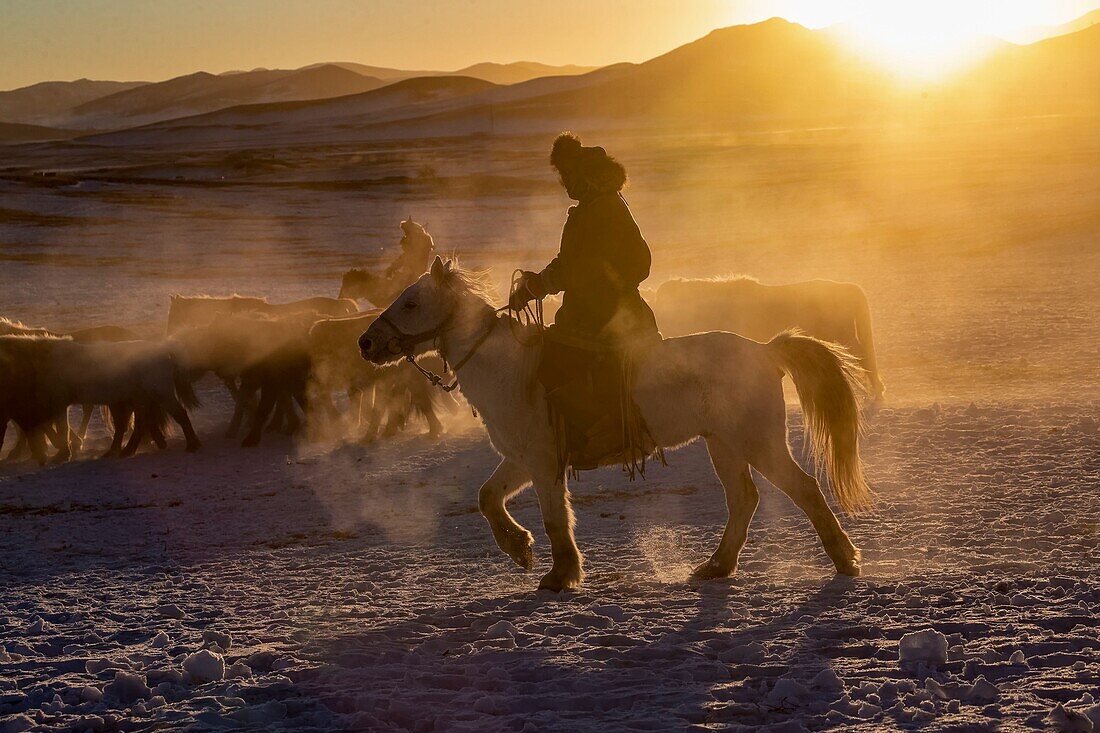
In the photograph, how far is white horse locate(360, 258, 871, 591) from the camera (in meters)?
6.30

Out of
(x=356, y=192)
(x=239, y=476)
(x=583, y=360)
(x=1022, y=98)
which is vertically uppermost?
(x=1022, y=98)

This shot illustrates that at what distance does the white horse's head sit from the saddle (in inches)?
23.0

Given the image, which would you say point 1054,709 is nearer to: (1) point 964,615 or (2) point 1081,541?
(1) point 964,615

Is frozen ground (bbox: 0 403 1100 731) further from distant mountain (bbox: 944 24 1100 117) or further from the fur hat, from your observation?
distant mountain (bbox: 944 24 1100 117)

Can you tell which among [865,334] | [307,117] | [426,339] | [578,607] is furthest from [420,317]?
[307,117]

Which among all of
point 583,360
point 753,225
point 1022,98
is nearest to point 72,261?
point 753,225

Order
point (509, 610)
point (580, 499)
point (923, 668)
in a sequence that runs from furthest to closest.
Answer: point (580, 499) < point (509, 610) < point (923, 668)

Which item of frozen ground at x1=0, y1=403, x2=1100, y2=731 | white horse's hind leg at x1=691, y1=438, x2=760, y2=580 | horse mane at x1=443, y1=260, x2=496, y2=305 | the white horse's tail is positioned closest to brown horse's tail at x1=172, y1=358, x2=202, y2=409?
frozen ground at x1=0, y1=403, x2=1100, y2=731

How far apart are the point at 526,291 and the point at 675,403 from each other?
1018 mm

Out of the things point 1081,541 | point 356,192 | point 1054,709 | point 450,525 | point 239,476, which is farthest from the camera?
point 356,192

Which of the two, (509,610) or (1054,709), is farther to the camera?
(509,610)

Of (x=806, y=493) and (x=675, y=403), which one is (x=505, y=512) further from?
(x=806, y=493)

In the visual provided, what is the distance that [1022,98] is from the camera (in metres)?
117

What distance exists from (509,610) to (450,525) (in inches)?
96.0
